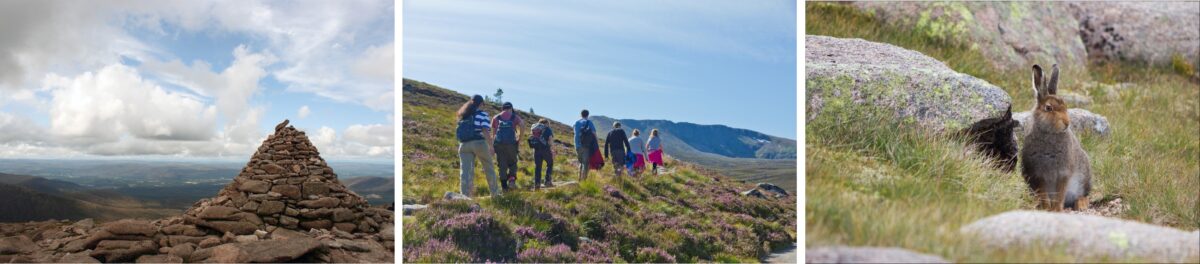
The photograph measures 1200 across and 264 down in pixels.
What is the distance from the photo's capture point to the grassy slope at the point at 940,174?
15.8ft

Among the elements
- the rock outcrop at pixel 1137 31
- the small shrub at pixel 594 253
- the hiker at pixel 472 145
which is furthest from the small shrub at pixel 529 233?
the rock outcrop at pixel 1137 31

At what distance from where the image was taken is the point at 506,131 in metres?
7.60

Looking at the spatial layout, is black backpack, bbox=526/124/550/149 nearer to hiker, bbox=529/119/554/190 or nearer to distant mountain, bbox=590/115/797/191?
hiker, bbox=529/119/554/190

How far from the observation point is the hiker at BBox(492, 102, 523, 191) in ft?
24.8

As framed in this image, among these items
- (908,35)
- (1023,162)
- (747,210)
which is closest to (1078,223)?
(1023,162)

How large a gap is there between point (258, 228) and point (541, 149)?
3.40 m

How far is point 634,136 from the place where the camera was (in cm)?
801

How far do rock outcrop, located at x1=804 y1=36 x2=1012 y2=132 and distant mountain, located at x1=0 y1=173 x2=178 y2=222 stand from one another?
768 centimetres

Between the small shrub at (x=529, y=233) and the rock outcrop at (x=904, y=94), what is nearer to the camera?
the rock outcrop at (x=904, y=94)

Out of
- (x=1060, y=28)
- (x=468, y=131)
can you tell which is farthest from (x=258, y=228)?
(x=1060, y=28)

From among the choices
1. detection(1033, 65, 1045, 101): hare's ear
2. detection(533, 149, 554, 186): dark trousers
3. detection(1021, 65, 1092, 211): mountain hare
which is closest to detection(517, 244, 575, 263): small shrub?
Result: detection(533, 149, 554, 186): dark trousers

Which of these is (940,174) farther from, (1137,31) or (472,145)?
(1137,31)

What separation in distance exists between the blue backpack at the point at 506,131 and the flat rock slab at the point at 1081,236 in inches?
167

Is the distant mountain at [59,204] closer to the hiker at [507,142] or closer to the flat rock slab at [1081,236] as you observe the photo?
the hiker at [507,142]
